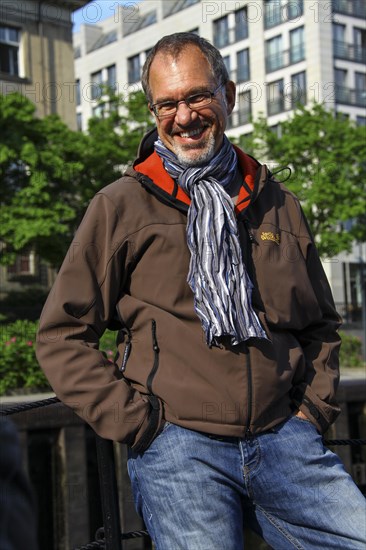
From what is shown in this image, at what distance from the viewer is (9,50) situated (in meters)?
32.9

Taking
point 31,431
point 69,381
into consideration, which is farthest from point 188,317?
point 31,431

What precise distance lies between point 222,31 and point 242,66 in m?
2.90

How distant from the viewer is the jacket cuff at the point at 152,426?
258 centimetres

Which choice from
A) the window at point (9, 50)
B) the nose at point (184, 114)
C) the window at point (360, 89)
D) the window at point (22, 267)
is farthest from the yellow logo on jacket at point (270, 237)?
the window at point (360, 89)

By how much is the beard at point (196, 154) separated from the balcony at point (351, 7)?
51.3 meters

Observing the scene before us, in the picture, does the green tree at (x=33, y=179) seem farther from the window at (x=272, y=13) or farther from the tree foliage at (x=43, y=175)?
the window at (x=272, y=13)

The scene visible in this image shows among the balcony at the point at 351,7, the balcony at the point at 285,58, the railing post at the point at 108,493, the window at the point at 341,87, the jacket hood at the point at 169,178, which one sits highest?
the balcony at the point at 351,7

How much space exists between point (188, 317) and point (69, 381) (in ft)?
1.32

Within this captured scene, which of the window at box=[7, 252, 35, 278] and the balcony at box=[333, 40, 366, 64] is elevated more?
the balcony at box=[333, 40, 366, 64]

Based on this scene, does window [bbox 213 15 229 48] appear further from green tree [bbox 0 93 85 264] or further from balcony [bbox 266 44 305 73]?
green tree [bbox 0 93 85 264]

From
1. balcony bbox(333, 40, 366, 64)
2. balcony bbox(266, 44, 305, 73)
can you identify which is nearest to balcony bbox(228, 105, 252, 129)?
balcony bbox(266, 44, 305, 73)

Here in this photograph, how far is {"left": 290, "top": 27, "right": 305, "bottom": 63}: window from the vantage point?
51812 millimetres

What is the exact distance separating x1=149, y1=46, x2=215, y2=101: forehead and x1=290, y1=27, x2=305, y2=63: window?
50896mm

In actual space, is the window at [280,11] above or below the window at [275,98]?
above
